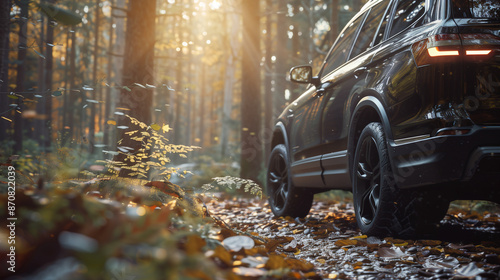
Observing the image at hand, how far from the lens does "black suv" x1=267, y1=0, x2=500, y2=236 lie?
9.04 ft

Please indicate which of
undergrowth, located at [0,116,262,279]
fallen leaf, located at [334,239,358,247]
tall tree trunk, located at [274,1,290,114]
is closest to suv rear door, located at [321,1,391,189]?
fallen leaf, located at [334,239,358,247]

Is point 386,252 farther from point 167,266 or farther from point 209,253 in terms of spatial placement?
point 167,266

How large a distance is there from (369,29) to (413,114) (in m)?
1.72

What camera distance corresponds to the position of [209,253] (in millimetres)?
1823

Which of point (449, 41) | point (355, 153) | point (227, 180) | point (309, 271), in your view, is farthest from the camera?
point (227, 180)

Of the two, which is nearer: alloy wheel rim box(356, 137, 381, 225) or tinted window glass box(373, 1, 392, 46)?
alloy wheel rim box(356, 137, 381, 225)

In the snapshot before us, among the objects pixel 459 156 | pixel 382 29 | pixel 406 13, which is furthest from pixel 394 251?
pixel 382 29

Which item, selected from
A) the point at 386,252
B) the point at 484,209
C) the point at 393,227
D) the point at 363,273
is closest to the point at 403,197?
the point at 393,227

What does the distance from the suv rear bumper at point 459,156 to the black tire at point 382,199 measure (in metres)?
0.42

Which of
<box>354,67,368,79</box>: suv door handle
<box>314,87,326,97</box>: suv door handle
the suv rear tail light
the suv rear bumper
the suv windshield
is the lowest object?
the suv rear bumper

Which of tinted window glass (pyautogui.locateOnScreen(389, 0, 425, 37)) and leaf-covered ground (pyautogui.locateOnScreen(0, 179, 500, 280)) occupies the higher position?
tinted window glass (pyautogui.locateOnScreen(389, 0, 425, 37))

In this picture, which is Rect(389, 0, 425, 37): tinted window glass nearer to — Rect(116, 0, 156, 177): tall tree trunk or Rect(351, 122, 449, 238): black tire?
Rect(351, 122, 449, 238): black tire

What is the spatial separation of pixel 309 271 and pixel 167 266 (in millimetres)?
1534

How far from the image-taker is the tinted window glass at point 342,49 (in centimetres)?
486
